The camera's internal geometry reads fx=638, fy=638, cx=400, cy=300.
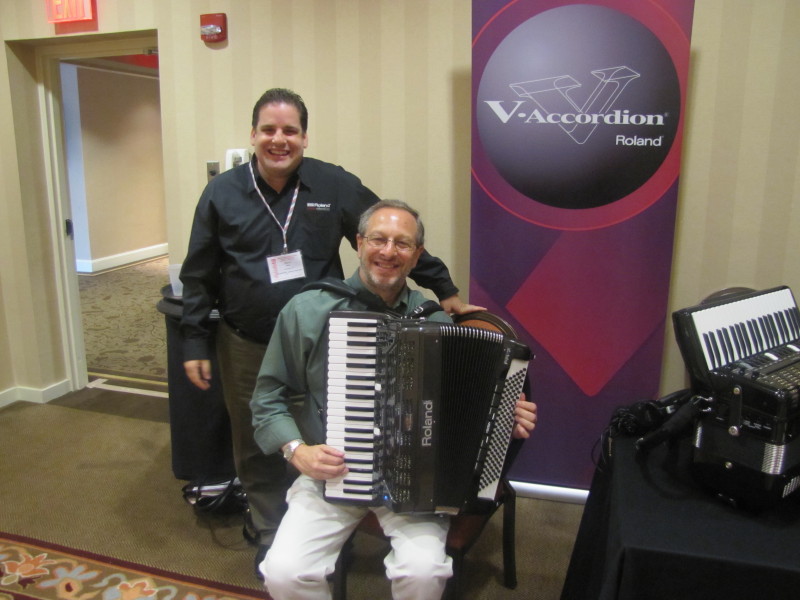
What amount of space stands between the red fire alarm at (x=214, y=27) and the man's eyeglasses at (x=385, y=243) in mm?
1676

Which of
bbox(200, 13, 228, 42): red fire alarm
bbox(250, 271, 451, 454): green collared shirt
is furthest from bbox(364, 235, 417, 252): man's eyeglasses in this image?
bbox(200, 13, 228, 42): red fire alarm

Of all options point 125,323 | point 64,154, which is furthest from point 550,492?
point 125,323

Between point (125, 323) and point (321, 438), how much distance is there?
12.9ft

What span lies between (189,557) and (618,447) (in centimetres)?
153

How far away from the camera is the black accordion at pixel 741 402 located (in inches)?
49.1

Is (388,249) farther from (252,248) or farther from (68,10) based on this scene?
(68,10)

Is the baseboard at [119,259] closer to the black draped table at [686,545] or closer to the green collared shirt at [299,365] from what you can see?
the green collared shirt at [299,365]

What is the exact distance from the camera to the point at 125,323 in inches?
200

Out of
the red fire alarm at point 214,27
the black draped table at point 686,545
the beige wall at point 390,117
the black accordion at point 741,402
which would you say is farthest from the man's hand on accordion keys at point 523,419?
the red fire alarm at point 214,27

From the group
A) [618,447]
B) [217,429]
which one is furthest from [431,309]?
[217,429]

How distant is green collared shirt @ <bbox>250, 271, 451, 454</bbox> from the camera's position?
1.70 m

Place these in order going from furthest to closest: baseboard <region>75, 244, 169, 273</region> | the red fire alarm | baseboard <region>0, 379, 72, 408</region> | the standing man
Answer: baseboard <region>75, 244, 169, 273</region>
baseboard <region>0, 379, 72, 408</region>
the red fire alarm
the standing man

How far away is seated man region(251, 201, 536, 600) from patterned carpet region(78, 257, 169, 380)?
259cm

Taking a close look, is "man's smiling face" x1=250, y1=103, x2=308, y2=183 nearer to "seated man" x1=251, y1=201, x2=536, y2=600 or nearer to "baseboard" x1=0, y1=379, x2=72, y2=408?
"seated man" x1=251, y1=201, x2=536, y2=600
